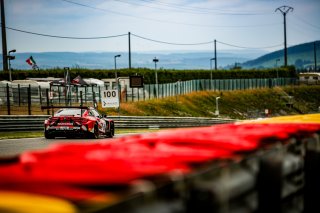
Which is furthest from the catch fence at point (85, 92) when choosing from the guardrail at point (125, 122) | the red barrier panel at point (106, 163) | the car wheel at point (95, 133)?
the red barrier panel at point (106, 163)

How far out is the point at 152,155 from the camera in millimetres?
3145

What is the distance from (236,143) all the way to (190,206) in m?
1.04

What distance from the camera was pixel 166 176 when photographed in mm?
2584

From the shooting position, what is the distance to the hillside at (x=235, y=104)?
60906mm

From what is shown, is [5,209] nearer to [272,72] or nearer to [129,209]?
[129,209]

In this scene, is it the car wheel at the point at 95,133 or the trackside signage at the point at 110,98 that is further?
the trackside signage at the point at 110,98

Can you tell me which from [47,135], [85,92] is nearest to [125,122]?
[85,92]

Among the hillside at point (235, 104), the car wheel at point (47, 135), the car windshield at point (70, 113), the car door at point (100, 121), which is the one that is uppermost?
the car windshield at point (70, 113)

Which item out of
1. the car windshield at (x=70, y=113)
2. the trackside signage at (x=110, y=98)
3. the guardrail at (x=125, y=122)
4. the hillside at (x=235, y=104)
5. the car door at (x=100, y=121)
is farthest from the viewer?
the hillside at (x=235, y=104)

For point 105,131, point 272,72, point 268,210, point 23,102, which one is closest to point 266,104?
point 272,72

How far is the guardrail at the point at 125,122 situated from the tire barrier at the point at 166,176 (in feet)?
84.1

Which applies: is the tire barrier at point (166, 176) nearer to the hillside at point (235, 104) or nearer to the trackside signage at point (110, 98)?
the trackside signage at point (110, 98)

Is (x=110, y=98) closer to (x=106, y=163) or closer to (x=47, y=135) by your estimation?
(x=47, y=135)

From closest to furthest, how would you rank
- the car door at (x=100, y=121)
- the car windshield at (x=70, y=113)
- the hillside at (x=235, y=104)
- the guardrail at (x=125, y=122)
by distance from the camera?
the car windshield at (x=70, y=113)
the car door at (x=100, y=121)
the guardrail at (x=125, y=122)
the hillside at (x=235, y=104)
